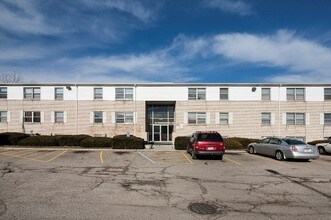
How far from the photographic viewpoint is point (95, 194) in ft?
28.0

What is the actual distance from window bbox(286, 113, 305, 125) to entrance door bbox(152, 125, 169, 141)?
A: 13.4m

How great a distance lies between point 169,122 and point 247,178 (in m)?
22.6

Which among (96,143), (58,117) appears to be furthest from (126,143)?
(58,117)

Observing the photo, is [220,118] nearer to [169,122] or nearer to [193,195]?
[169,122]

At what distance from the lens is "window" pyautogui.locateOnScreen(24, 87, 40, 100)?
32000 mm

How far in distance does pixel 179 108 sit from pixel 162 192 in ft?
74.9

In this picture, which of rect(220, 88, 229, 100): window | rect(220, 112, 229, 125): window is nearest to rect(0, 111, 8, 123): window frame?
rect(220, 112, 229, 125): window

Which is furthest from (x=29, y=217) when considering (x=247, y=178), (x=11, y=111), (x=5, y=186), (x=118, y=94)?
(x=11, y=111)

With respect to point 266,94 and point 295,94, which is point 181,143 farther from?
point 295,94

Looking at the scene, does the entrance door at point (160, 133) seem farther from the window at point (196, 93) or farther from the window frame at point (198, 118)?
the window at point (196, 93)

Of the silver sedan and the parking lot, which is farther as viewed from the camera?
the silver sedan

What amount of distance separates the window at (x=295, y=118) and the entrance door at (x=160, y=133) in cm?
1343

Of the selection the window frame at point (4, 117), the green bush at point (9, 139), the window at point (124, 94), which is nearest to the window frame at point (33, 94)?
the window frame at point (4, 117)

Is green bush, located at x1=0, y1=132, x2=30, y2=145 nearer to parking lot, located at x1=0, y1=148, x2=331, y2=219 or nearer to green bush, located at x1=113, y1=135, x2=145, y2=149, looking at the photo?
green bush, located at x1=113, y1=135, x2=145, y2=149
